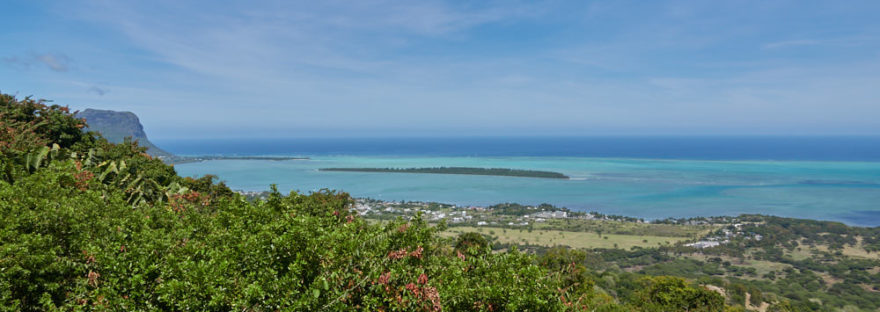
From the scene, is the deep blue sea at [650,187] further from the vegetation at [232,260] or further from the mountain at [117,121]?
the vegetation at [232,260]

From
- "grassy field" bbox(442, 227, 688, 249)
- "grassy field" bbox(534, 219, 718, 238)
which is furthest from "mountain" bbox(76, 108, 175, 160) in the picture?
"grassy field" bbox(534, 219, 718, 238)

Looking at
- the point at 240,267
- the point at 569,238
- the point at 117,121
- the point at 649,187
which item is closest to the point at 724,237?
the point at 569,238

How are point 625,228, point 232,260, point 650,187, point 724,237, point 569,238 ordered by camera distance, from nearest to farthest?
1. point 232,260
2. point 724,237
3. point 569,238
4. point 625,228
5. point 650,187

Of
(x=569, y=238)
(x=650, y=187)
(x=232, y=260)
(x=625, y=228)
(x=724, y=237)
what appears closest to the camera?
(x=232, y=260)

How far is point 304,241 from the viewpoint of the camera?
3.92 m

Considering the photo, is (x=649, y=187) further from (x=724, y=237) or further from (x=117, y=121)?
(x=117, y=121)

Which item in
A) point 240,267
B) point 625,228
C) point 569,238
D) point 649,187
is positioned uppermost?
point 240,267

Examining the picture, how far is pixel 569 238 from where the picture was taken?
130 feet

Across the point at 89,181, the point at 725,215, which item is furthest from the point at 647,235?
the point at 89,181

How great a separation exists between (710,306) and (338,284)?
→ 1607cm

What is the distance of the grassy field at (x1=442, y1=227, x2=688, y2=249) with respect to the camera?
37.5 m

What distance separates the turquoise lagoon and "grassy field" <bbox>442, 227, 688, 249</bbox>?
10087 mm

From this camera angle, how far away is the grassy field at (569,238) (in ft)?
123

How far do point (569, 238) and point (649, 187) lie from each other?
111ft
